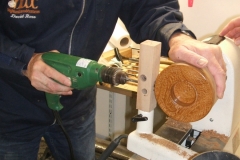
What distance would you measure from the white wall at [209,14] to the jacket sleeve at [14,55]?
1053 mm

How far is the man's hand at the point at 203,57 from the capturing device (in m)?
0.61

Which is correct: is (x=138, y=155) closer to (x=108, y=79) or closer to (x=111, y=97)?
(x=108, y=79)

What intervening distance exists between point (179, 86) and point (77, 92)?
0.46m

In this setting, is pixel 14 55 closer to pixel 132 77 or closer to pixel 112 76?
pixel 112 76

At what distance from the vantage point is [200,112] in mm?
612

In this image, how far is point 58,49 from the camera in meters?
0.85

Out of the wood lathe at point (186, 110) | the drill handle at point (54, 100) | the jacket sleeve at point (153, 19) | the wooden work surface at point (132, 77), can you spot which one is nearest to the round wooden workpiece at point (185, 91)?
the wood lathe at point (186, 110)

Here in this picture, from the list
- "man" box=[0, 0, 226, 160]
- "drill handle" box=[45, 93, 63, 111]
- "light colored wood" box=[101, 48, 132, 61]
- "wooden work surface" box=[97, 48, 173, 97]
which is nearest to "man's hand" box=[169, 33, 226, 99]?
"man" box=[0, 0, 226, 160]

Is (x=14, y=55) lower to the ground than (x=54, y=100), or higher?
higher

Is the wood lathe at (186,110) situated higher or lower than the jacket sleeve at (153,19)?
lower

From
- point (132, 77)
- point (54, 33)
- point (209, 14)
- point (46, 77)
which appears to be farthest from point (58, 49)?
point (209, 14)

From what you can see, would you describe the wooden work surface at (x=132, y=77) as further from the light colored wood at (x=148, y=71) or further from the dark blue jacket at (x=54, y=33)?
the light colored wood at (x=148, y=71)

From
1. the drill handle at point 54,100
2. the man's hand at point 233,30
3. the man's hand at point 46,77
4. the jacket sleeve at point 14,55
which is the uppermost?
the man's hand at point 233,30

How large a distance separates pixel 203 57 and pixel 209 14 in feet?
3.22
